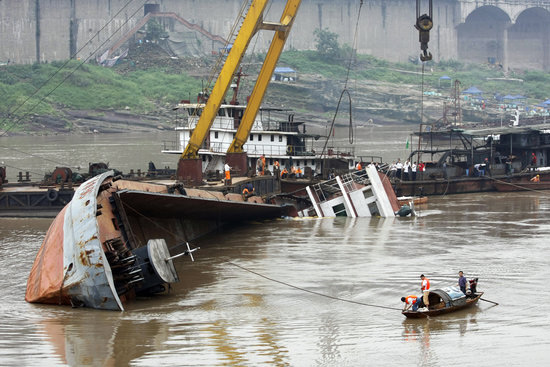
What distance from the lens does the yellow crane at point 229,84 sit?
38.0 meters

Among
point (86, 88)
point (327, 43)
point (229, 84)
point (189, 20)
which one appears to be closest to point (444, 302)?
point (229, 84)

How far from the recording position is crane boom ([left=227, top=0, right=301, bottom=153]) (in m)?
40.2

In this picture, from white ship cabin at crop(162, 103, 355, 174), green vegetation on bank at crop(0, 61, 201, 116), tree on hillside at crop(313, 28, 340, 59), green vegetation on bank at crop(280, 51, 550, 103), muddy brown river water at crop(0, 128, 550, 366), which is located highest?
tree on hillside at crop(313, 28, 340, 59)

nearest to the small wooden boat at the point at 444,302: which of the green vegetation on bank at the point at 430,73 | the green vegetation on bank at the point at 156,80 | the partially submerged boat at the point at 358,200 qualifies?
the partially submerged boat at the point at 358,200

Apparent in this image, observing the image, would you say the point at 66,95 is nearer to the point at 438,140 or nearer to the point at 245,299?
the point at 438,140

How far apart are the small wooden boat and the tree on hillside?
116243 millimetres

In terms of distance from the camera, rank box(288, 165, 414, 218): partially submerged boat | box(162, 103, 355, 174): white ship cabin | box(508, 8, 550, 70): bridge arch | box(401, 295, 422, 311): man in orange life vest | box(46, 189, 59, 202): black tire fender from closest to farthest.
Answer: box(401, 295, 422, 311): man in orange life vest → box(288, 165, 414, 218): partially submerged boat → box(46, 189, 59, 202): black tire fender → box(162, 103, 355, 174): white ship cabin → box(508, 8, 550, 70): bridge arch

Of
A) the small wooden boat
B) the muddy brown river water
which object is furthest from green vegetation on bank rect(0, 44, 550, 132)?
the small wooden boat

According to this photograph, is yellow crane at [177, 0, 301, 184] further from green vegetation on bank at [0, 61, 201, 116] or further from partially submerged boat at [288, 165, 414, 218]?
green vegetation on bank at [0, 61, 201, 116]

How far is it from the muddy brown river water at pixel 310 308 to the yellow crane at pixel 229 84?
7.23 metres

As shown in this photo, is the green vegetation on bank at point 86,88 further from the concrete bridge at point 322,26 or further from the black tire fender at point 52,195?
the black tire fender at point 52,195

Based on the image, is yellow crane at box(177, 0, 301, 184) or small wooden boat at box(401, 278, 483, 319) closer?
small wooden boat at box(401, 278, 483, 319)

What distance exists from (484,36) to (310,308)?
143m

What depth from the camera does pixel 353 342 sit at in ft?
55.9
